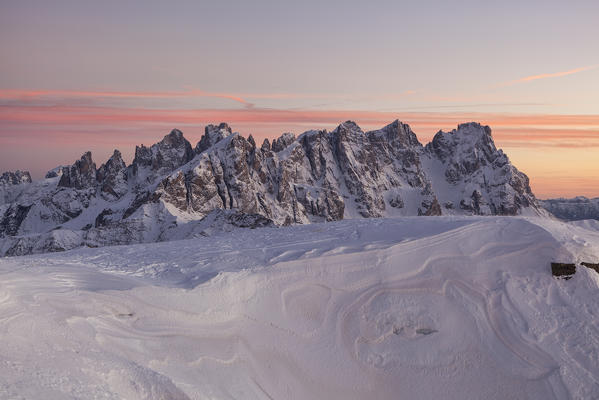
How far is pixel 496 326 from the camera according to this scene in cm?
1500

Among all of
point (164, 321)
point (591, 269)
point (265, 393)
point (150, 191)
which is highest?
point (591, 269)

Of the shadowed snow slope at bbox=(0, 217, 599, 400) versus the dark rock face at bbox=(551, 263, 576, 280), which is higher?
the dark rock face at bbox=(551, 263, 576, 280)

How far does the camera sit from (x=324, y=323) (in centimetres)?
1480

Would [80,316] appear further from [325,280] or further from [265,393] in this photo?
[325,280]

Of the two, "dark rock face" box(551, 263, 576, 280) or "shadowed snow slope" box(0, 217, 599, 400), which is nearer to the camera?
"shadowed snow slope" box(0, 217, 599, 400)

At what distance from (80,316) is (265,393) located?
5109 millimetres

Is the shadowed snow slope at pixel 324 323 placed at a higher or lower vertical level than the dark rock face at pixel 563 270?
A: lower

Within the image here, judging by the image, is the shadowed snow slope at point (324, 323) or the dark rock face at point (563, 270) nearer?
the shadowed snow slope at point (324, 323)

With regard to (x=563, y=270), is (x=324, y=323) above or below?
below

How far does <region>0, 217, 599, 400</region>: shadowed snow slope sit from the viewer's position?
11062 millimetres

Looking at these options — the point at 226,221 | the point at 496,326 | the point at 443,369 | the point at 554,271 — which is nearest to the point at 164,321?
the point at 443,369

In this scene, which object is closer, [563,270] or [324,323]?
[324,323]

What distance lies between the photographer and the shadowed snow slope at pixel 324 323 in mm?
11062

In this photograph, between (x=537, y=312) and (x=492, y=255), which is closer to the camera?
(x=537, y=312)
